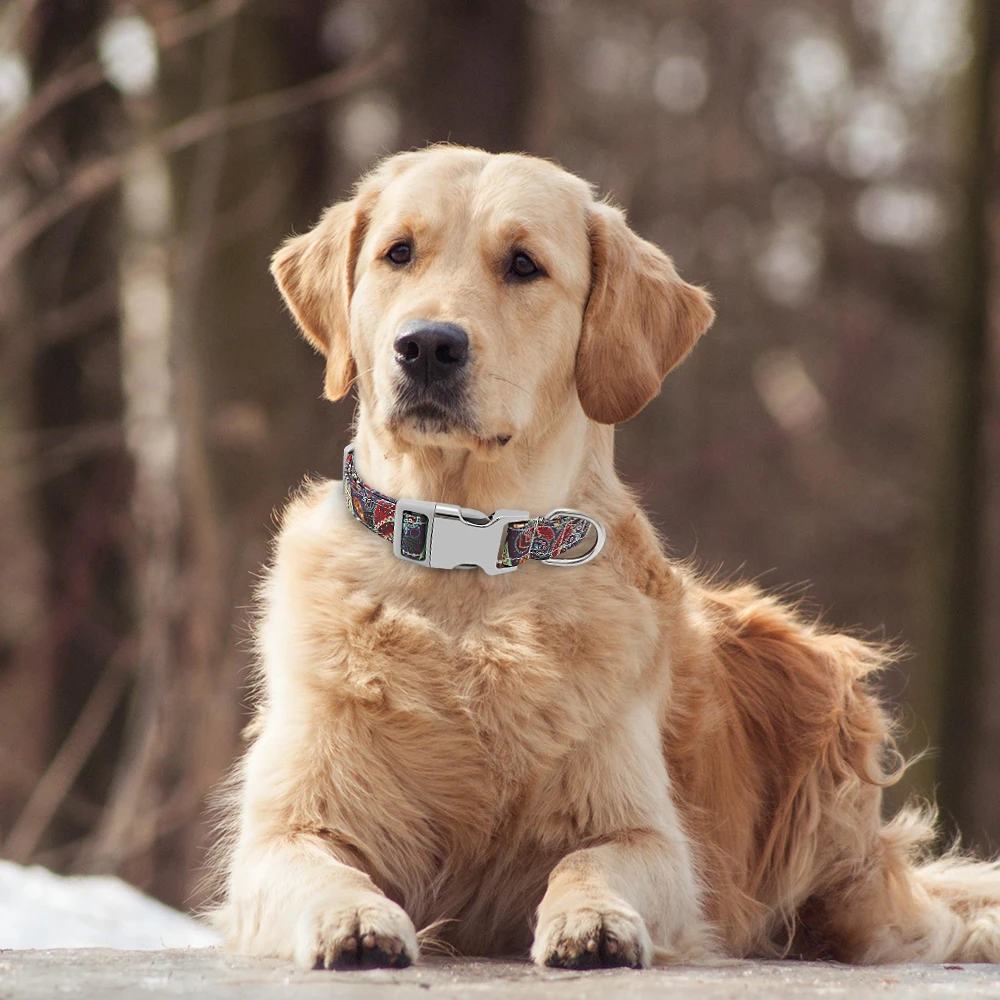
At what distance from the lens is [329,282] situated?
4.10 m

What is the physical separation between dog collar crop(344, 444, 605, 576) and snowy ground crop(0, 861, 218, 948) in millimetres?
1565

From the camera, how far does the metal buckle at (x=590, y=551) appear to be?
11.7ft

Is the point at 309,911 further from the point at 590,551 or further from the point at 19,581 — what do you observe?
Result: the point at 19,581

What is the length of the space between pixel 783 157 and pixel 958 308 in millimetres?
6458

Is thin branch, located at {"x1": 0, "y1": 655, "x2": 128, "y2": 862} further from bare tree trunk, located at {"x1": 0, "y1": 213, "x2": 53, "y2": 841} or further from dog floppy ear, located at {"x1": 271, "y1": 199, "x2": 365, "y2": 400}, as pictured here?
dog floppy ear, located at {"x1": 271, "y1": 199, "x2": 365, "y2": 400}

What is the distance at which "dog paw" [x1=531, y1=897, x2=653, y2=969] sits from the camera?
2.88m

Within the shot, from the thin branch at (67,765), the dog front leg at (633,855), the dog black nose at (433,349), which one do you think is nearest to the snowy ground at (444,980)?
the dog front leg at (633,855)

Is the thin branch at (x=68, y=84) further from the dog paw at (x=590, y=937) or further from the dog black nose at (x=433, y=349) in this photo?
the dog paw at (x=590, y=937)

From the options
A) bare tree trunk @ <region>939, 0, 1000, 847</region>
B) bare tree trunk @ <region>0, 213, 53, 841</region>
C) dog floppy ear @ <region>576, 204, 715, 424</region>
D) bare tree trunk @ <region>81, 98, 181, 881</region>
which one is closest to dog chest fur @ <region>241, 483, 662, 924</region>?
dog floppy ear @ <region>576, 204, 715, 424</region>

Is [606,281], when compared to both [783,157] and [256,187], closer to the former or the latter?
[256,187]

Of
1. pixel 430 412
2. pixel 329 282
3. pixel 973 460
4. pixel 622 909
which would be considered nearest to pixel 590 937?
pixel 622 909

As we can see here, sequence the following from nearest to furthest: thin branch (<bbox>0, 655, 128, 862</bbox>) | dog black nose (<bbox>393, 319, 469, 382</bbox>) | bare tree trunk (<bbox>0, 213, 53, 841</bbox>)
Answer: dog black nose (<bbox>393, 319, 469, 382</bbox>), thin branch (<bbox>0, 655, 128, 862</bbox>), bare tree trunk (<bbox>0, 213, 53, 841</bbox>)

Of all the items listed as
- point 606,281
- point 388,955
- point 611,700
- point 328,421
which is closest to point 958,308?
point 328,421

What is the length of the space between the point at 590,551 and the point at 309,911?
1205 millimetres
